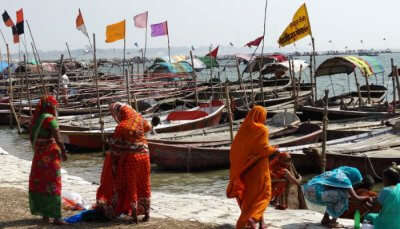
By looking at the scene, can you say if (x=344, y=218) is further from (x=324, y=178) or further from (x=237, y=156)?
(x=237, y=156)

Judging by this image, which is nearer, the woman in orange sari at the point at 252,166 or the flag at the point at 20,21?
the woman in orange sari at the point at 252,166

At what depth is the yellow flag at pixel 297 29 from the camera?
15316 millimetres

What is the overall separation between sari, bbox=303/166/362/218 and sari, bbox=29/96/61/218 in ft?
8.25

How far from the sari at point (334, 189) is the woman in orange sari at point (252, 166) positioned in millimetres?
571

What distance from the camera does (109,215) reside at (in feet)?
18.8

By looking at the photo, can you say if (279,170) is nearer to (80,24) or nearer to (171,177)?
(171,177)

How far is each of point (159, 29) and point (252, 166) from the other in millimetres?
19532

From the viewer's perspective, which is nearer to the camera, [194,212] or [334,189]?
[334,189]

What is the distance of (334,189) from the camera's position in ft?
18.0

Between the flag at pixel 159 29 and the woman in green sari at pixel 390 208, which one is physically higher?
the flag at pixel 159 29

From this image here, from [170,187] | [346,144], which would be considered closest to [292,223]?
[170,187]

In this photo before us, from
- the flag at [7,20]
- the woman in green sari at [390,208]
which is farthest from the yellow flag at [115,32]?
the woman in green sari at [390,208]

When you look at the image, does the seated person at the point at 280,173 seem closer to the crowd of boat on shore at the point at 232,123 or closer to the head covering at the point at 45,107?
the crowd of boat on shore at the point at 232,123

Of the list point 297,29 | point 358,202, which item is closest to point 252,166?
point 358,202
